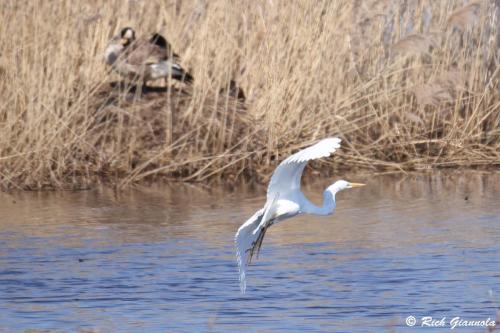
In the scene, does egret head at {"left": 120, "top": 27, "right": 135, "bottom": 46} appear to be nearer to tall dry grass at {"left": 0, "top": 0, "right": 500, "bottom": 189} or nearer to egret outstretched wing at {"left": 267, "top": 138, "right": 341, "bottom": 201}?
tall dry grass at {"left": 0, "top": 0, "right": 500, "bottom": 189}

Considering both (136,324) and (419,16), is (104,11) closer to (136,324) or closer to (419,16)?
(419,16)

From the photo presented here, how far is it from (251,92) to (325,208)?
416 cm

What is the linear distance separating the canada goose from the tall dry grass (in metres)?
0.14

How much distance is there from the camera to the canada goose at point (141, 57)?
10.4m

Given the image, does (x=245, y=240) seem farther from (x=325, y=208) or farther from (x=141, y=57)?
(x=141, y=57)

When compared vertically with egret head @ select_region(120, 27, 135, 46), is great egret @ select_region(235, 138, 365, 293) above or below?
below

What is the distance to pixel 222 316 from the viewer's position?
5676mm

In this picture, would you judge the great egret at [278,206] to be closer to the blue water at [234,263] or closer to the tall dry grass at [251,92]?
the blue water at [234,263]

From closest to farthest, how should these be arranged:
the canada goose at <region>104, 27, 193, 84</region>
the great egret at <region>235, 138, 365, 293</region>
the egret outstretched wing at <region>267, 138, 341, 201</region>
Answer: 1. the egret outstretched wing at <region>267, 138, 341, 201</region>
2. the great egret at <region>235, 138, 365, 293</region>
3. the canada goose at <region>104, 27, 193, 84</region>

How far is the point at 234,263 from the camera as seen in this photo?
6988mm

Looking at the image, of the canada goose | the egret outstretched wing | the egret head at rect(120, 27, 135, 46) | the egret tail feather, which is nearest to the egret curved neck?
the egret outstretched wing

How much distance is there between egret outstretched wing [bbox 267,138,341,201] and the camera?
5.29 m

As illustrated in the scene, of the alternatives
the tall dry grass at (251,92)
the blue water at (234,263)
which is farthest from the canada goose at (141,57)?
the blue water at (234,263)
